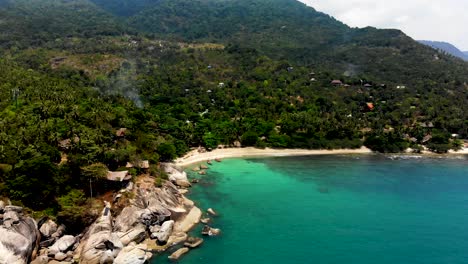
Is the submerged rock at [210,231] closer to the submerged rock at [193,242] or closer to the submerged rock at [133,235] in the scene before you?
the submerged rock at [193,242]

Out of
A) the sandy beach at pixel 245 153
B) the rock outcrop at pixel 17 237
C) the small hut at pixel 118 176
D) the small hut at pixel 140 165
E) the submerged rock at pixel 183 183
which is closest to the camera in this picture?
the rock outcrop at pixel 17 237

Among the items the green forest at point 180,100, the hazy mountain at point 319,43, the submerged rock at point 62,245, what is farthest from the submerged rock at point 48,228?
the hazy mountain at point 319,43

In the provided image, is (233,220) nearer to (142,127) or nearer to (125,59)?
(142,127)

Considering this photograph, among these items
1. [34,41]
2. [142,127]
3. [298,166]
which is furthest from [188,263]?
[34,41]

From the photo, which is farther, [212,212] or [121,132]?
[121,132]

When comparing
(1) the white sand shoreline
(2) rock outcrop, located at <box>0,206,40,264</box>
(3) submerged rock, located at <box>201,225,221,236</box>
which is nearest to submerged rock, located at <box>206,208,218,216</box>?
(3) submerged rock, located at <box>201,225,221,236</box>

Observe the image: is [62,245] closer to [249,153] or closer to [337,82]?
[249,153]

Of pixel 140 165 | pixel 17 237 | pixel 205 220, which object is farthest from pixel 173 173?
pixel 17 237
